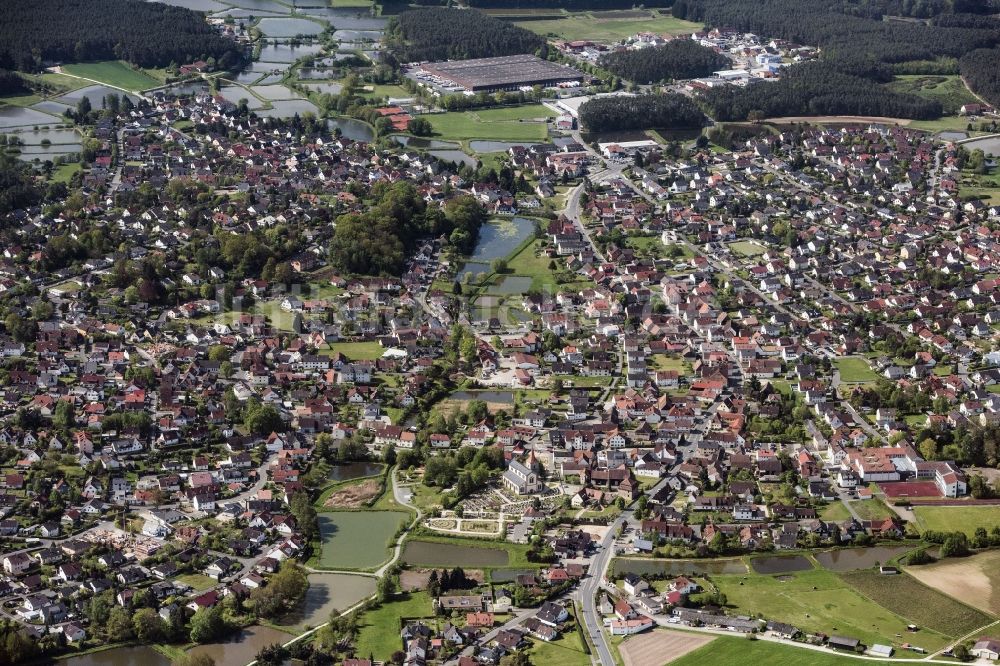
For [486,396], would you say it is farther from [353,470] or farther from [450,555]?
[450,555]

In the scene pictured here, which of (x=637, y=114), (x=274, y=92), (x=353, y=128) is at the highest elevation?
(x=637, y=114)

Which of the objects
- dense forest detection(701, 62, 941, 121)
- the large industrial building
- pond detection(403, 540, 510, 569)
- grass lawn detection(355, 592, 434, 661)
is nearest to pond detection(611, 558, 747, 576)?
pond detection(403, 540, 510, 569)

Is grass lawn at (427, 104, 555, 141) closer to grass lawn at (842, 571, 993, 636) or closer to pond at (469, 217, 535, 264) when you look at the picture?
pond at (469, 217, 535, 264)

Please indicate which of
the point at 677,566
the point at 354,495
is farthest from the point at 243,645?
the point at 677,566

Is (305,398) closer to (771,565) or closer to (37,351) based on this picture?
(37,351)

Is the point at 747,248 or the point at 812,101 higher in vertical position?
the point at 812,101
